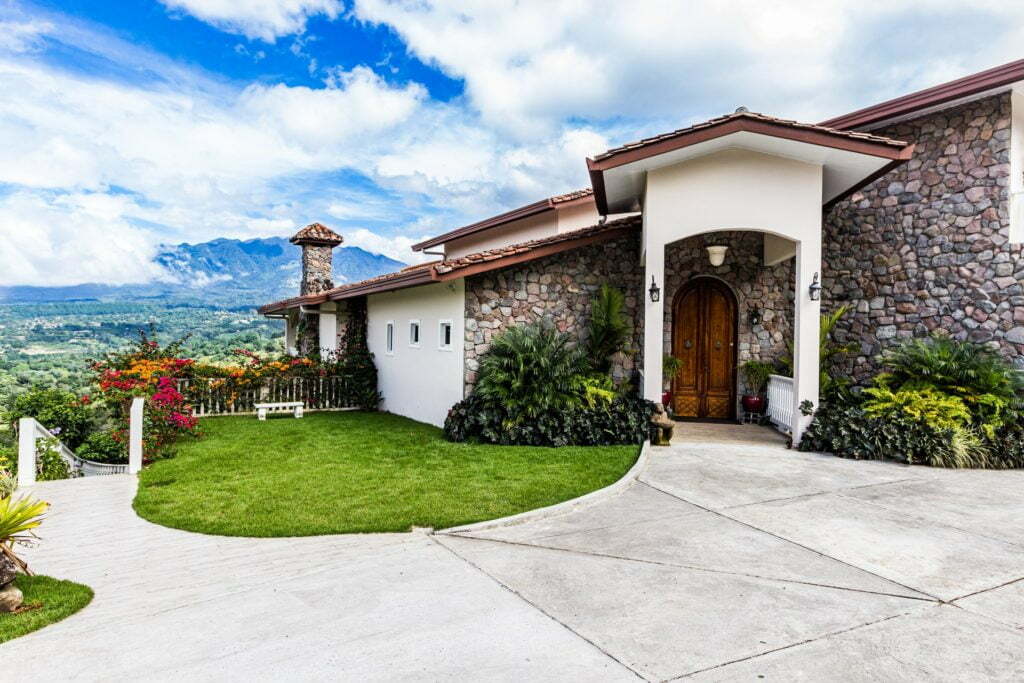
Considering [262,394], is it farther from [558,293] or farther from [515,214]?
[558,293]

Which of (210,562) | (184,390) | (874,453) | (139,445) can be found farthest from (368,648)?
(184,390)

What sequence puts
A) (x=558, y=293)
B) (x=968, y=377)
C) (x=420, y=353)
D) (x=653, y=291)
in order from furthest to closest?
(x=420, y=353) → (x=558, y=293) → (x=653, y=291) → (x=968, y=377)

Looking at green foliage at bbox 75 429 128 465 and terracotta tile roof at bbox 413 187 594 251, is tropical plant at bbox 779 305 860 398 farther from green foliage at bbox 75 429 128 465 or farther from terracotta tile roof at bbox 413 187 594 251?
green foliage at bbox 75 429 128 465

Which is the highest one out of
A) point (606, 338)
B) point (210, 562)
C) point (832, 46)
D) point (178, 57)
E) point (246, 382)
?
point (178, 57)

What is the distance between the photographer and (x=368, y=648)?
10.3ft

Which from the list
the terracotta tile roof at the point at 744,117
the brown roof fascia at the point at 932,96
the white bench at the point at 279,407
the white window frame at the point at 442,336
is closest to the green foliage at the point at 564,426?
the white window frame at the point at 442,336

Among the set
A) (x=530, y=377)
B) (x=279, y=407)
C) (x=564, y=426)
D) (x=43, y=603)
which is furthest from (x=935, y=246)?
(x=279, y=407)

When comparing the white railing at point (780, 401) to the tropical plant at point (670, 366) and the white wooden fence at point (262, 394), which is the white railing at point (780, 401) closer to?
the tropical plant at point (670, 366)

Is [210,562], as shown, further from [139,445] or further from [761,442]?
[761,442]

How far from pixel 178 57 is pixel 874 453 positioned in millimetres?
18810

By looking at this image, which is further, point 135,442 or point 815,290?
point 815,290

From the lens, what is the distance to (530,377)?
30.9 feet

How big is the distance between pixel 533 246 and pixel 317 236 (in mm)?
11108

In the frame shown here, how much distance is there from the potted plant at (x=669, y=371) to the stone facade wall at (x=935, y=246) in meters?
3.05
